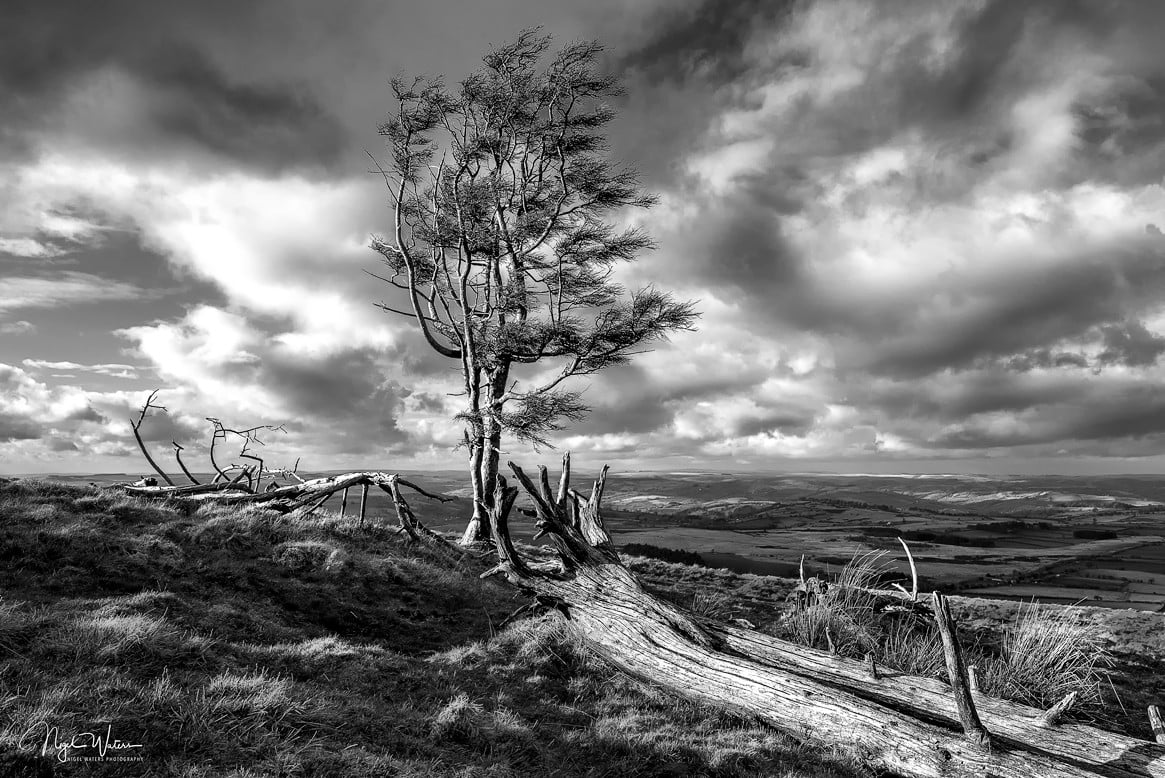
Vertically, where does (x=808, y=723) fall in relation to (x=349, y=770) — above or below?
below

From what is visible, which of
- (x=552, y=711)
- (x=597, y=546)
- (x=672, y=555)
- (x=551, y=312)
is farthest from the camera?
(x=672, y=555)

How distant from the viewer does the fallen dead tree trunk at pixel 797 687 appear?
17.5 ft

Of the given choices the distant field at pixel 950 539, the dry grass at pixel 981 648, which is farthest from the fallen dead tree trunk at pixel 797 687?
the distant field at pixel 950 539

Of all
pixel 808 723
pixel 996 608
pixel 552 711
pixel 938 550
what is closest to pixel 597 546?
pixel 552 711

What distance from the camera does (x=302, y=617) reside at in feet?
27.9

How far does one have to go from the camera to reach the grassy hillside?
13.8 feet

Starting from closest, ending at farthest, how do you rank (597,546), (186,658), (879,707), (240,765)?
1. (240,765)
2. (186,658)
3. (879,707)
4. (597,546)

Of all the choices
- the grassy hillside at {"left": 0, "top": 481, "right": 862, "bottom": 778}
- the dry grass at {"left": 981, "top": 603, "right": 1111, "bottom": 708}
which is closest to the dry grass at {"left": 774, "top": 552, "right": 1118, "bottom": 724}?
the dry grass at {"left": 981, "top": 603, "right": 1111, "bottom": 708}

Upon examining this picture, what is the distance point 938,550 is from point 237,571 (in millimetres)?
50745

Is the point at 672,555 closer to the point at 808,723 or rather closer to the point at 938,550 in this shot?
the point at 808,723

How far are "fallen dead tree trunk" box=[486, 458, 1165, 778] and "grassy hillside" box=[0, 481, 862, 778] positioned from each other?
32cm

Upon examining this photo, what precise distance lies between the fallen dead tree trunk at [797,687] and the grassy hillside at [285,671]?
32 cm

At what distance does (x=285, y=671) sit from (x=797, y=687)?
5.79m

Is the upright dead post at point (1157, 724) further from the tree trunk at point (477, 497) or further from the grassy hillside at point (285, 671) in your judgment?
the tree trunk at point (477, 497)
